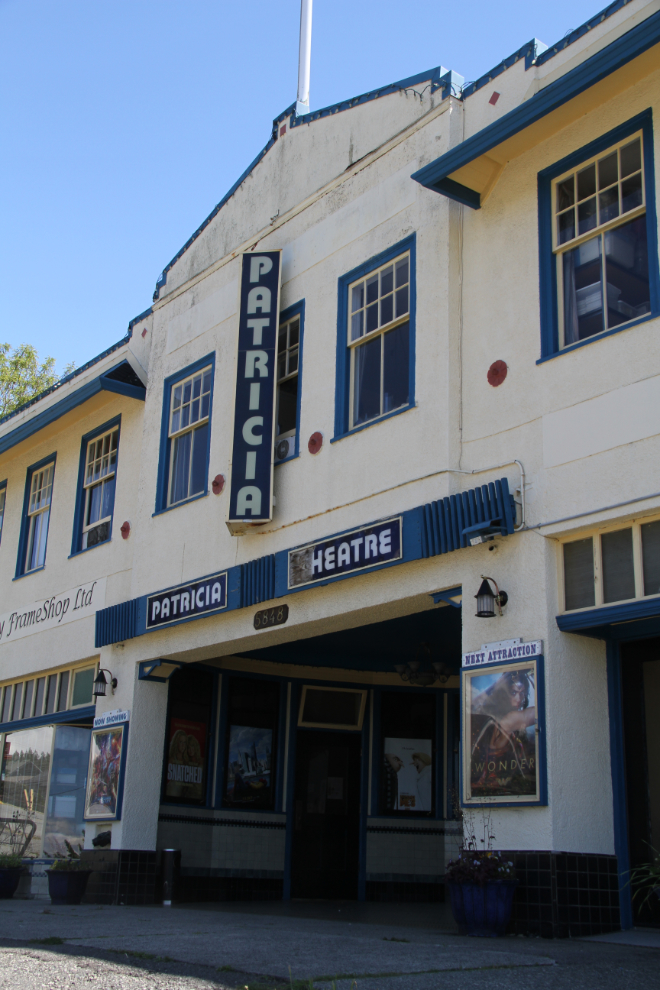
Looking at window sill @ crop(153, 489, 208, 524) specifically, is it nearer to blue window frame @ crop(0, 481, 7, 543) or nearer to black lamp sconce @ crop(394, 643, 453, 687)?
black lamp sconce @ crop(394, 643, 453, 687)

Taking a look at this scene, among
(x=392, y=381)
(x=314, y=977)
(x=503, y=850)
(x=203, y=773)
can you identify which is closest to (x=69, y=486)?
(x=203, y=773)

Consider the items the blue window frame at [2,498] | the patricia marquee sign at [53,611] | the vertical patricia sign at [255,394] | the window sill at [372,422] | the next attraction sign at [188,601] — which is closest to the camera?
the window sill at [372,422]

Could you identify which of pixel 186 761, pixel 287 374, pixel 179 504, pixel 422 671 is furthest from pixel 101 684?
pixel 287 374

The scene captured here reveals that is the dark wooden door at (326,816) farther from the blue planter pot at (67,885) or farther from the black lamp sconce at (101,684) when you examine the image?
the blue planter pot at (67,885)

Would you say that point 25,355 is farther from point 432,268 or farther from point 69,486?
point 432,268

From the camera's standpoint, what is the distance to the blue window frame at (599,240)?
335 inches

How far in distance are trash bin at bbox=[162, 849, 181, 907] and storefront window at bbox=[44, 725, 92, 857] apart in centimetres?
178

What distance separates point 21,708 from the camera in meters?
16.7

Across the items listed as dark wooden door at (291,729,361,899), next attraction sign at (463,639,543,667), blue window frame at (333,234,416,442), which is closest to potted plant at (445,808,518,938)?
next attraction sign at (463,639,543,667)

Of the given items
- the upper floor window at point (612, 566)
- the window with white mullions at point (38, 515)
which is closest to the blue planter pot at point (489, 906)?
the upper floor window at point (612, 566)

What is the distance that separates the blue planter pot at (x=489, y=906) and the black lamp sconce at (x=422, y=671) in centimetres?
543

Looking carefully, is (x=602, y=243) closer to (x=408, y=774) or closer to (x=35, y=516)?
(x=408, y=774)

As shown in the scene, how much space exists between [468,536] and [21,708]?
34.0ft

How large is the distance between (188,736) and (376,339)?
6.20 metres
